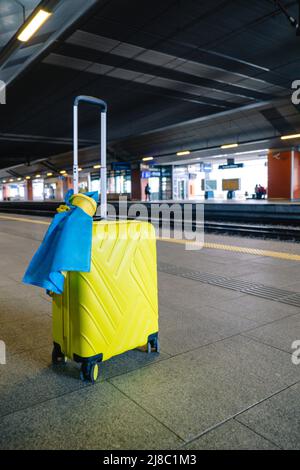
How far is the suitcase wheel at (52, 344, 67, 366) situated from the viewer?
8.51ft

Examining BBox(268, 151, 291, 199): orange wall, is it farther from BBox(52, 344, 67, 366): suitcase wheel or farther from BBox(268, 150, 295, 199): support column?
BBox(52, 344, 67, 366): suitcase wheel

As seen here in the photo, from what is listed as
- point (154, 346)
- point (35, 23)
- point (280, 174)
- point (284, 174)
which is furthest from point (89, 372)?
point (280, 174)

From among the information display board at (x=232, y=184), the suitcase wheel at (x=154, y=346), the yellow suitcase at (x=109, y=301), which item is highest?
the information display board at (x=232, y=184)

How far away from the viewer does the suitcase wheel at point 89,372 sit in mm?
2350

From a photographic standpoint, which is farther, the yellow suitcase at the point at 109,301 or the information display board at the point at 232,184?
the information display board at the point at 232,184

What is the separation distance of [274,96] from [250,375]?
1691cm

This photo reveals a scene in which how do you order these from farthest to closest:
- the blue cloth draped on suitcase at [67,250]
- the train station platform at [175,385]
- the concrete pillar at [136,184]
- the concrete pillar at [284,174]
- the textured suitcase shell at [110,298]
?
the concrete pillar at [136,184], the concrete pillar at [284,174], the textured suitcase shell at [110,298], the blue cloth draped on suitcase at [67,250], the train station platform at [175,385]

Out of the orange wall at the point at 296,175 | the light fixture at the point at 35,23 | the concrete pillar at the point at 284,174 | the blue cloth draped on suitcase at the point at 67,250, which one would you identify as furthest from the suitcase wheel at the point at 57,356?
the orange wall at the point at 296,175

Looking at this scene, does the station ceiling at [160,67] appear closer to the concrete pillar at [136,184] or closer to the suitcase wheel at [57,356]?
the suitcase wheel at [57,356]

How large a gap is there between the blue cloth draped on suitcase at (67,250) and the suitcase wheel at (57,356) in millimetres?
577

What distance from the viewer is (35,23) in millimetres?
7156

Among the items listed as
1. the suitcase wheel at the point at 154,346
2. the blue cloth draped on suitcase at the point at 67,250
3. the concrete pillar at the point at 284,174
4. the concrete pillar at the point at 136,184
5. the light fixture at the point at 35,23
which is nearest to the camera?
the blue cloth draped on suitcase at the point at 67,250

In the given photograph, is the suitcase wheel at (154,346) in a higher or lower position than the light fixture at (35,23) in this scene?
lower
